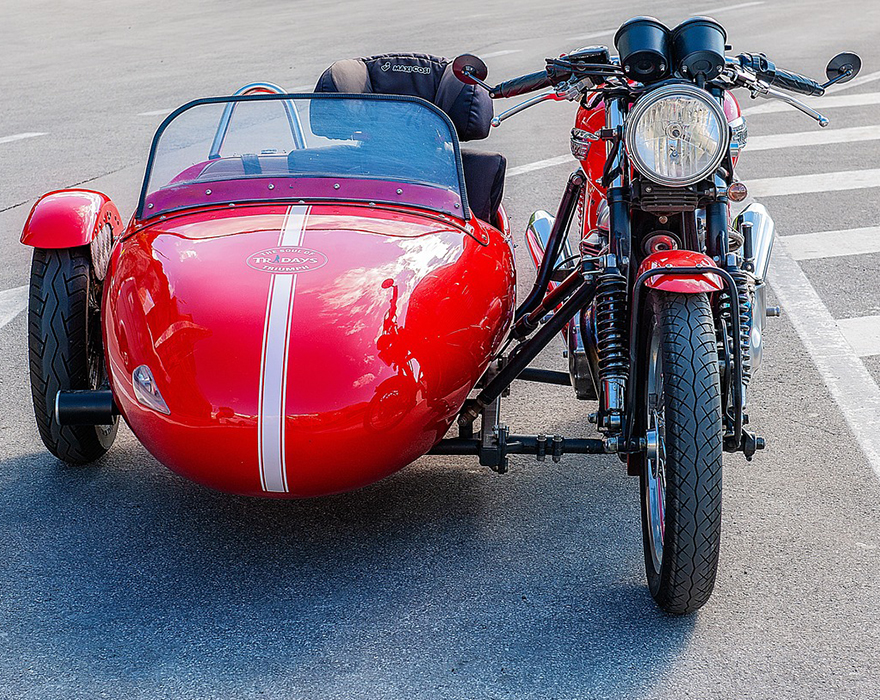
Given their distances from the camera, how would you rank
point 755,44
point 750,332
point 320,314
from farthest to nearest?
point 755,44 < point 750,332 < point 320,314

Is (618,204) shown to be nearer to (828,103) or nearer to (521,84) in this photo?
(521,84)

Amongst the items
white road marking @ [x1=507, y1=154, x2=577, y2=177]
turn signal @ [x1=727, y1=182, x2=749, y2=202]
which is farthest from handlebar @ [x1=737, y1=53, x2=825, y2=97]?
white road marking @ [x1=507, y1=154, x2=577, y2=177]

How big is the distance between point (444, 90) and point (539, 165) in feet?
11.6

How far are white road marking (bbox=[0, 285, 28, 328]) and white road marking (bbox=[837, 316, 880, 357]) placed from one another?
4.33m

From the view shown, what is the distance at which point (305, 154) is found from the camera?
414 centimetres

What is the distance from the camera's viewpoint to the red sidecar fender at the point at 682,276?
3135 mm

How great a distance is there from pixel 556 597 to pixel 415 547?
0.53 m

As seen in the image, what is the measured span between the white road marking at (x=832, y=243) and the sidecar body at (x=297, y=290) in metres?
3.31

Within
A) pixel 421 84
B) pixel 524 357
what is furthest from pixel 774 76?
pixel 421 84

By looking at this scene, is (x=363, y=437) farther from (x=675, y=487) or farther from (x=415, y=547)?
(x=675, y=487)

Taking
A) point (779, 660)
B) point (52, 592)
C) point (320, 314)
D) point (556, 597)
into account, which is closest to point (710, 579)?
point (779, 660)

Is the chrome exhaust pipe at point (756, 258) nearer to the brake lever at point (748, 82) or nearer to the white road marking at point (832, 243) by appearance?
the brake lever at point (748, 82)

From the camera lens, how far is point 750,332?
11.7 feet

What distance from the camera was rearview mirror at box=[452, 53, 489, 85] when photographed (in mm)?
3625
